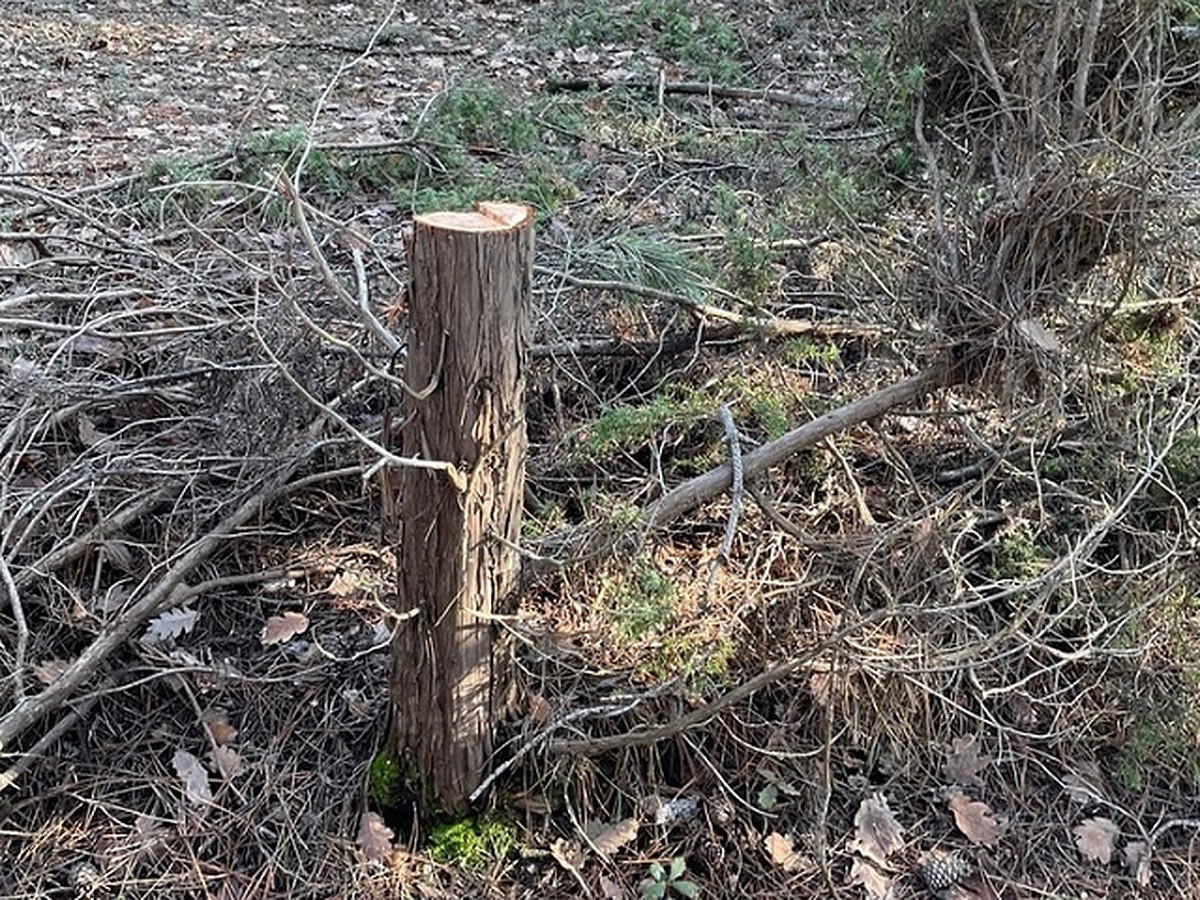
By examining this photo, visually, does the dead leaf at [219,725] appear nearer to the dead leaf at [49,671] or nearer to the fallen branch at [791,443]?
the dead leaf at [49,671]

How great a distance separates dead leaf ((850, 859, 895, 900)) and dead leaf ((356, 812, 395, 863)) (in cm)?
118

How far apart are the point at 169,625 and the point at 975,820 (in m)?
2.26

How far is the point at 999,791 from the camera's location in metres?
3.00

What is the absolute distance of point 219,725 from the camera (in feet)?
9.46

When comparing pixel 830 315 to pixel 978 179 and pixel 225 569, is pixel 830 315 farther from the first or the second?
pixel 225 569

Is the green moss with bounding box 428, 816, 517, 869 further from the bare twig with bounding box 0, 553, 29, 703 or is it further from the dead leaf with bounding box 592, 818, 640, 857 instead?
the bare twig with bounding box 0, 553, 29, 703

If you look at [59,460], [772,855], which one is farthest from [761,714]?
[59,460]

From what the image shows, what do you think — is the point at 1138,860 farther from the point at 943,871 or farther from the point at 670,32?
the point at 670,32

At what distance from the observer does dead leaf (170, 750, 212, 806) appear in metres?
2.76

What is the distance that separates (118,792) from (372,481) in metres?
1.10

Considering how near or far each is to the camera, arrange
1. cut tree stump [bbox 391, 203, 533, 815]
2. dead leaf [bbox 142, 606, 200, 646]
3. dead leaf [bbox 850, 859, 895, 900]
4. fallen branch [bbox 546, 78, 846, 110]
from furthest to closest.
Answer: fallen branch [bbox 546, 78, 846, 110], dead leaf [bbox 142, 606, 200, 646], dead leaf [bbox 850, 859, 895, 900], cut tree stump [bbox 391, 203, 533, 815]

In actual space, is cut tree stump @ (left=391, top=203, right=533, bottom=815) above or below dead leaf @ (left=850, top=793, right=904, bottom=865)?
above

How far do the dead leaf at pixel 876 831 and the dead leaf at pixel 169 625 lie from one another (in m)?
1.90

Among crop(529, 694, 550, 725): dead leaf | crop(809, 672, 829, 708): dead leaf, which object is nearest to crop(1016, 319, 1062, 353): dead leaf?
crop(809, 672, 829, 708): dead leaf
